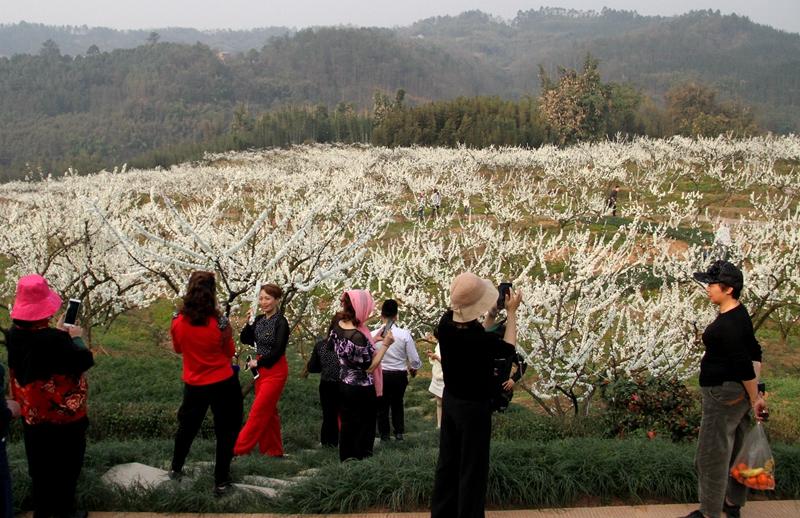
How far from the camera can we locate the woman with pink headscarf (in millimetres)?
5152

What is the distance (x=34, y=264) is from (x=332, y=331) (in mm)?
9464

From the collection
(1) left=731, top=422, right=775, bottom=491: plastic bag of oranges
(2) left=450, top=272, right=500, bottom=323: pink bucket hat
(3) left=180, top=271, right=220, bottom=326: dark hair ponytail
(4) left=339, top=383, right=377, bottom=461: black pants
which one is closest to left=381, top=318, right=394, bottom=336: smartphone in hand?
(4) left=339, top=383, right=377, bottom=461: black pants

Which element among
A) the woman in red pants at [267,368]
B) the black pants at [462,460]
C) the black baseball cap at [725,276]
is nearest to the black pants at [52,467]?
the woman in red pants at [267,368]

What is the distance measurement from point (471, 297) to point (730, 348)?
1631mm

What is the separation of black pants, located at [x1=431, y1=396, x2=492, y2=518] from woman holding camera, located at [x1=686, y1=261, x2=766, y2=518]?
1.42 meters

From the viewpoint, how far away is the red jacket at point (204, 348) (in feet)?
15.1

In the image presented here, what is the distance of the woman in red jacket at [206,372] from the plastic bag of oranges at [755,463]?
3242 millimetres

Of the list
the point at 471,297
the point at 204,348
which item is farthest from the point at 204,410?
the point at 471,297

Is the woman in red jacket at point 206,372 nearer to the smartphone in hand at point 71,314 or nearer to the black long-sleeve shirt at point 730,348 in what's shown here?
the smartphone in hand at point 71,314

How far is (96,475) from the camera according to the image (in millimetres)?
4547

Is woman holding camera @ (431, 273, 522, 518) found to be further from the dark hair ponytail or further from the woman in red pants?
the woman in red pants

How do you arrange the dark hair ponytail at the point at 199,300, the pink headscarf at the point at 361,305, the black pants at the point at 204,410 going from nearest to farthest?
1. the dark hair ponytail at the point at 199,300
2. the black pants at the point at 204,410
3. the pink headscarf at the point at 361,305

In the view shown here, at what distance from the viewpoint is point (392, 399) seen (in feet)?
23.3

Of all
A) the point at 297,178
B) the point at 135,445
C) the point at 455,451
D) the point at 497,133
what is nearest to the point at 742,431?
the point at 455,451
